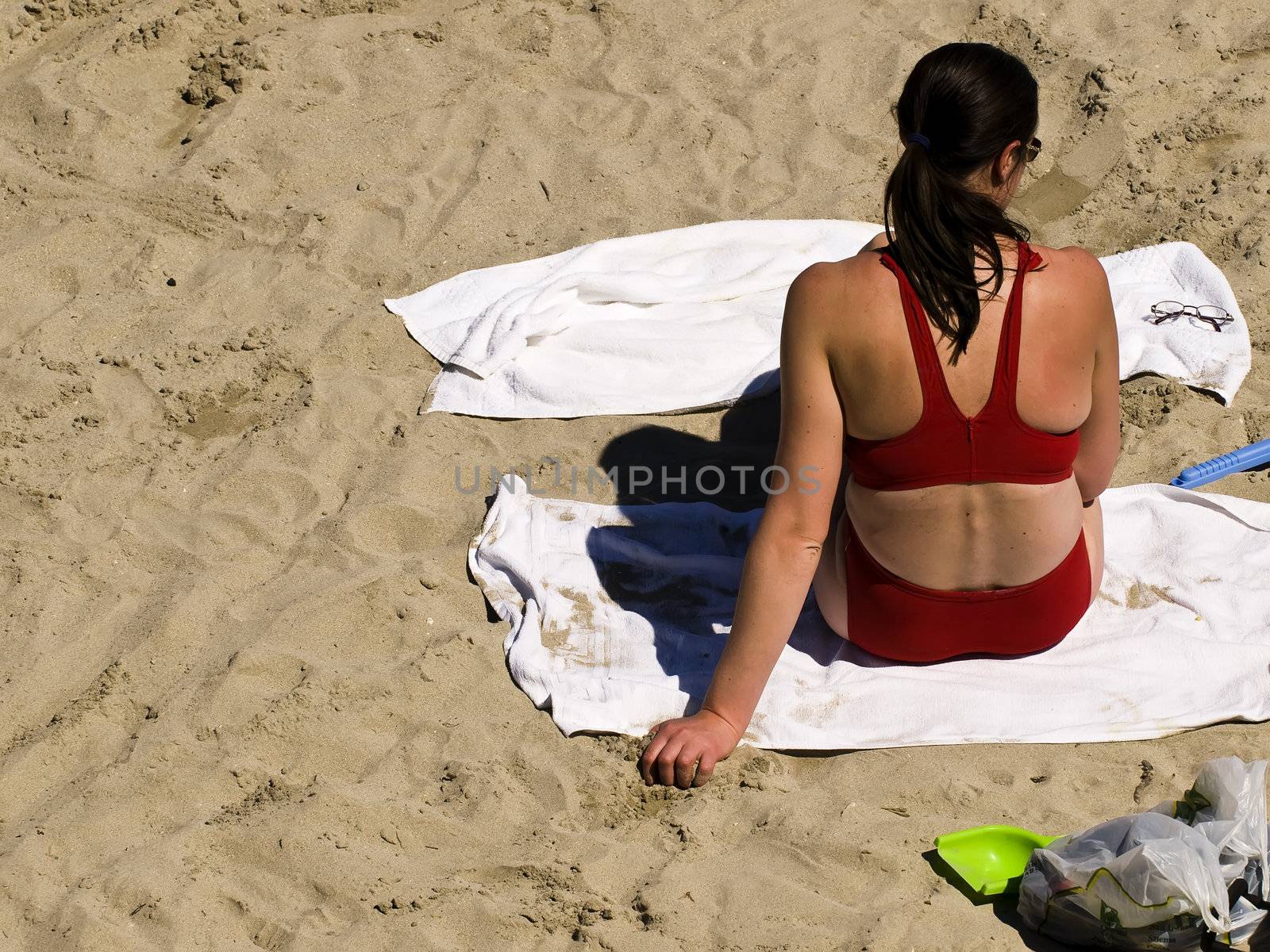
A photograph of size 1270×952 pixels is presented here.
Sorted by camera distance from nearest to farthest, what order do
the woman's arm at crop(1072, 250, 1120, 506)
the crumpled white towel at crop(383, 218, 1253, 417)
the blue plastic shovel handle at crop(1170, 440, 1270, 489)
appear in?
the woman's arm at crop(1072, 250, 1120, 506) < the blue plastic shovel handle at crop(1170, 440, 1270, 489) < the crumpled white towel at crop(383, 218, 1253, 417)

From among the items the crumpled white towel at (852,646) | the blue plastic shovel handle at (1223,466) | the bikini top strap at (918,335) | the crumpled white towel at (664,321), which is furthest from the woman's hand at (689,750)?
the blue plastic shovel handle at (1223,466)

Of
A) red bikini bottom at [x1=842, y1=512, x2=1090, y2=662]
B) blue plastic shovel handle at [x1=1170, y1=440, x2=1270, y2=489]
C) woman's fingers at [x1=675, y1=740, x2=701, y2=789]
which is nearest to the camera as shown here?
woman's fingers at [x1=675, y1=740, x2=701, y2=789]

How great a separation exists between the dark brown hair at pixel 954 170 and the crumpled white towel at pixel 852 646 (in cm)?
90

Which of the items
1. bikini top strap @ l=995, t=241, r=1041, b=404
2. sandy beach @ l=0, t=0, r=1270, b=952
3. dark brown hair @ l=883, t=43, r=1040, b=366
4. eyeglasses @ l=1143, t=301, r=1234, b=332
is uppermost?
dark brown hair @ l=883, t=43, r=1040, b=366

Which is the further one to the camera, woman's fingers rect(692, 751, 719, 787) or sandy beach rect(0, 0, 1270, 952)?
woman's fingers rect(692, 751, 719, 787)

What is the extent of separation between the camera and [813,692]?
2.86 meters

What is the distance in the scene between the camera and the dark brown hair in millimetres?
2238

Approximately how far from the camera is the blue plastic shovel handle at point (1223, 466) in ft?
11.2

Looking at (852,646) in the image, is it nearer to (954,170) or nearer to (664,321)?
(954,170)

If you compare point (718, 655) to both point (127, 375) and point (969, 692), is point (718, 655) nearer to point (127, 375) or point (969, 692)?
point (969, 692)

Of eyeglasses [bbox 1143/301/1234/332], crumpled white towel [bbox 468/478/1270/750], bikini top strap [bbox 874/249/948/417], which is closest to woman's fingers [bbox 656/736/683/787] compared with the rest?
crumpled white towel [bbox 468/478/1270/750]

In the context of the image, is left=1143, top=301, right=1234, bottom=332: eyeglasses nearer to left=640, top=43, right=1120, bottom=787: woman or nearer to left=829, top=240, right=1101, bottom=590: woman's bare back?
left=640, top=43, right=1120, bottom=787: woman

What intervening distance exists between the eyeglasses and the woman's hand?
2.25 metres

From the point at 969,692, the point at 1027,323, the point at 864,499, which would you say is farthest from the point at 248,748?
the point at 1027,323
